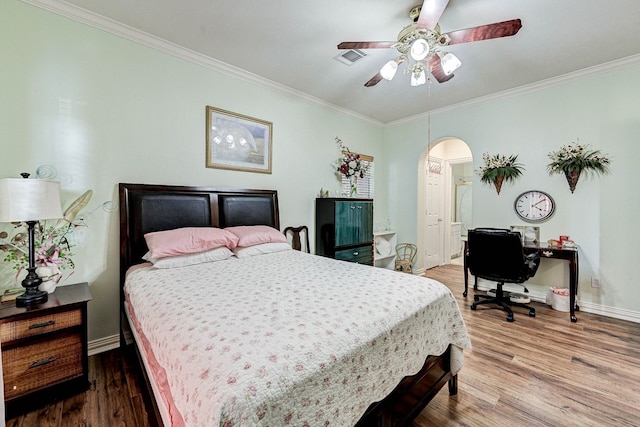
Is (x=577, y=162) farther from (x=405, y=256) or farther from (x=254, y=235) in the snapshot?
(x=254, y=235)

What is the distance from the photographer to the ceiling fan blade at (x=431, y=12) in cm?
170

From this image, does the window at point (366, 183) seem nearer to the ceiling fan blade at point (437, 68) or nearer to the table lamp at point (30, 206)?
the ceiling fan blade at point (437, 68)

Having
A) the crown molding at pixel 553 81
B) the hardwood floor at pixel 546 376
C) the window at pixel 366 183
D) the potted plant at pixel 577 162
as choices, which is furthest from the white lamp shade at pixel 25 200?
the potted plant at pixel 577 162

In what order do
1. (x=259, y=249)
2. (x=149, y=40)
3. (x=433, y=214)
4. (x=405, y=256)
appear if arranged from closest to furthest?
(x=149, y=40), (x=259, y=249), (x=405, y=256), (x=433, y=214)

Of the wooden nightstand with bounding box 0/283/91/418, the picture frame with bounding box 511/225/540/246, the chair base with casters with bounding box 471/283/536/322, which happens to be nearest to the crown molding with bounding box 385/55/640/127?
the picture frame with bounding box 511/225/540/246

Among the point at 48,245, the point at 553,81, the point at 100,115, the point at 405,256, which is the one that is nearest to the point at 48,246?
the point at 48,245

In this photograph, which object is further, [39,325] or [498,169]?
[498,169]

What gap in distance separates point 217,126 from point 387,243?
3557 millimetres

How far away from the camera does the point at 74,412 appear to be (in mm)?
1646

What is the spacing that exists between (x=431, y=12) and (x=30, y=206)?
114 inches

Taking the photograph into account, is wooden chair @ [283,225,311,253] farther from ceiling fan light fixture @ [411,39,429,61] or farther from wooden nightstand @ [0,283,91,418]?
ceiling fan light fixture @ [411,39,429,61]

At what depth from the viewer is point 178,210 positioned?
2645mm

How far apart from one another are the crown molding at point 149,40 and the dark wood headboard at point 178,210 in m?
1.35

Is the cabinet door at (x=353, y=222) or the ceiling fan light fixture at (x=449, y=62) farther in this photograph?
the cabinet door at (x=353, y=222)
